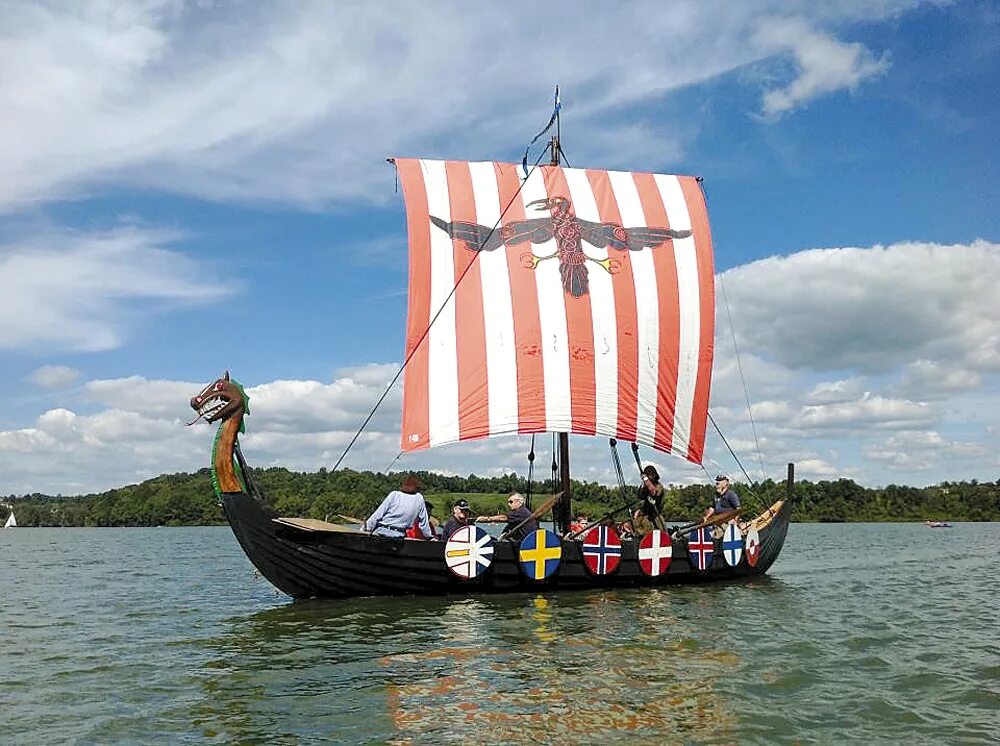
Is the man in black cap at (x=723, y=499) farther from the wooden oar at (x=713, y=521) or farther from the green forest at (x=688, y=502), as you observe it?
the green forest at (x=688, y=502)

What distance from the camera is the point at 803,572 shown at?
982 inches

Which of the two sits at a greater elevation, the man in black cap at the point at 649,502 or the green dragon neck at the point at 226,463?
the green dragon neck at the point at 226,463

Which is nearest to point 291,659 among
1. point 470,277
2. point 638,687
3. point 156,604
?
point 638,687

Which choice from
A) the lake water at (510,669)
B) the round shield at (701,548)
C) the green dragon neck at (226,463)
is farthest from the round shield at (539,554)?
the green dragon neck at (226,463)

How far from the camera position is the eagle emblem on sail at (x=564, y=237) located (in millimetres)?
20531

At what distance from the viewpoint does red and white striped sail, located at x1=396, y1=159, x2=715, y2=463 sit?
19312mm

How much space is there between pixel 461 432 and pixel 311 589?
497 cm

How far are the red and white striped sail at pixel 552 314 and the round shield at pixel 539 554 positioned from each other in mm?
3383

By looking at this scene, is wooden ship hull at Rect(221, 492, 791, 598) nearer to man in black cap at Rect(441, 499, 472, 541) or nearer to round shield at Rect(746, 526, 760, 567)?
man in black cap at Rect(441, 499, 472, 541)

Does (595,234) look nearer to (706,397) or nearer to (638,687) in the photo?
(706,397)

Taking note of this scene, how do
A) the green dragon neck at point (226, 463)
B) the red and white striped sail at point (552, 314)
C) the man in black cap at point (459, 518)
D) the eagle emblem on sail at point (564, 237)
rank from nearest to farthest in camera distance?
1. the green dragon neck at point (226, 463)
2. the man in black cap at point (459, 518)
3. the red and white striped sail at point (552, 314)
4. the eagle emblem on sail at point (564, 237)

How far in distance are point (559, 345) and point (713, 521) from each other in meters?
5.13

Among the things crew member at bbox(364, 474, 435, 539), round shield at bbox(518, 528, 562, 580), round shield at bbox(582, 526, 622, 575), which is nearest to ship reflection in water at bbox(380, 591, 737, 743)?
crew member at bbox(364, 474, 435, 539)

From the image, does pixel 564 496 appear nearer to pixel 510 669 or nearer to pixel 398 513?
pixel 398 513
